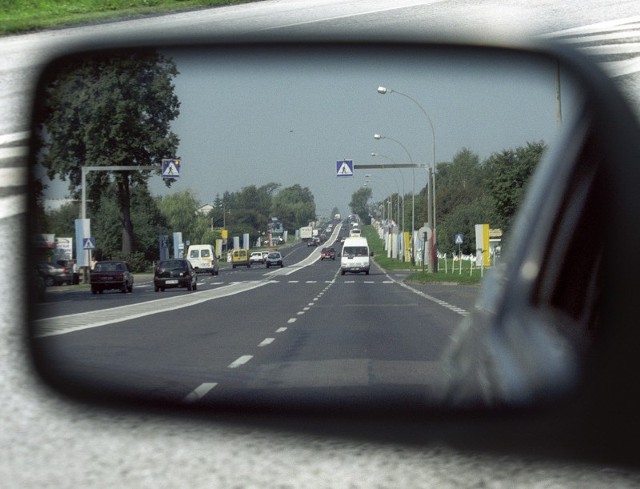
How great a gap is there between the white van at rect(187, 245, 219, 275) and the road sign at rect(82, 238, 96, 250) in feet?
1.07

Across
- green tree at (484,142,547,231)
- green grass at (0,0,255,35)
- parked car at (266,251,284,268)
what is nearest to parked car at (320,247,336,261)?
Result: parked car at (266,251,284,268)

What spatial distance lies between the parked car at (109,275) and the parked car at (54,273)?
9 centimetres

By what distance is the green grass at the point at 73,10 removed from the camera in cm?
3641

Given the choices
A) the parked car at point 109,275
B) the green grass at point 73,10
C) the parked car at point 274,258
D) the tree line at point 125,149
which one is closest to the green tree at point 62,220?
the tree line at point 125,149

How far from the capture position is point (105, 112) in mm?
3414

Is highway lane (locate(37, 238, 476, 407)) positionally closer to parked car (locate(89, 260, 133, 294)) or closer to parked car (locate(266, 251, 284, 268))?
parked car (locate(89, 260, 133, 294))

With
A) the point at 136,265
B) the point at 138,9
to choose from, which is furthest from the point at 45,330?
the point at 138,9

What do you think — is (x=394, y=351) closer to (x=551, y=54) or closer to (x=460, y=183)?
(x=460, y=183)

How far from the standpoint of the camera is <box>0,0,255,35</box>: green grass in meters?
36.4

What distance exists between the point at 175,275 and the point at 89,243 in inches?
18.3

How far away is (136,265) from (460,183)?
1221mm

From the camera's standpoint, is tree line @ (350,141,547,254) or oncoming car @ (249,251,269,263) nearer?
tree line @ (350,141,547,254)

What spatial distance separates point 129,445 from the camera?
21.1 ft

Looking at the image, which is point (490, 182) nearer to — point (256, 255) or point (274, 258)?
point (256, 255)
